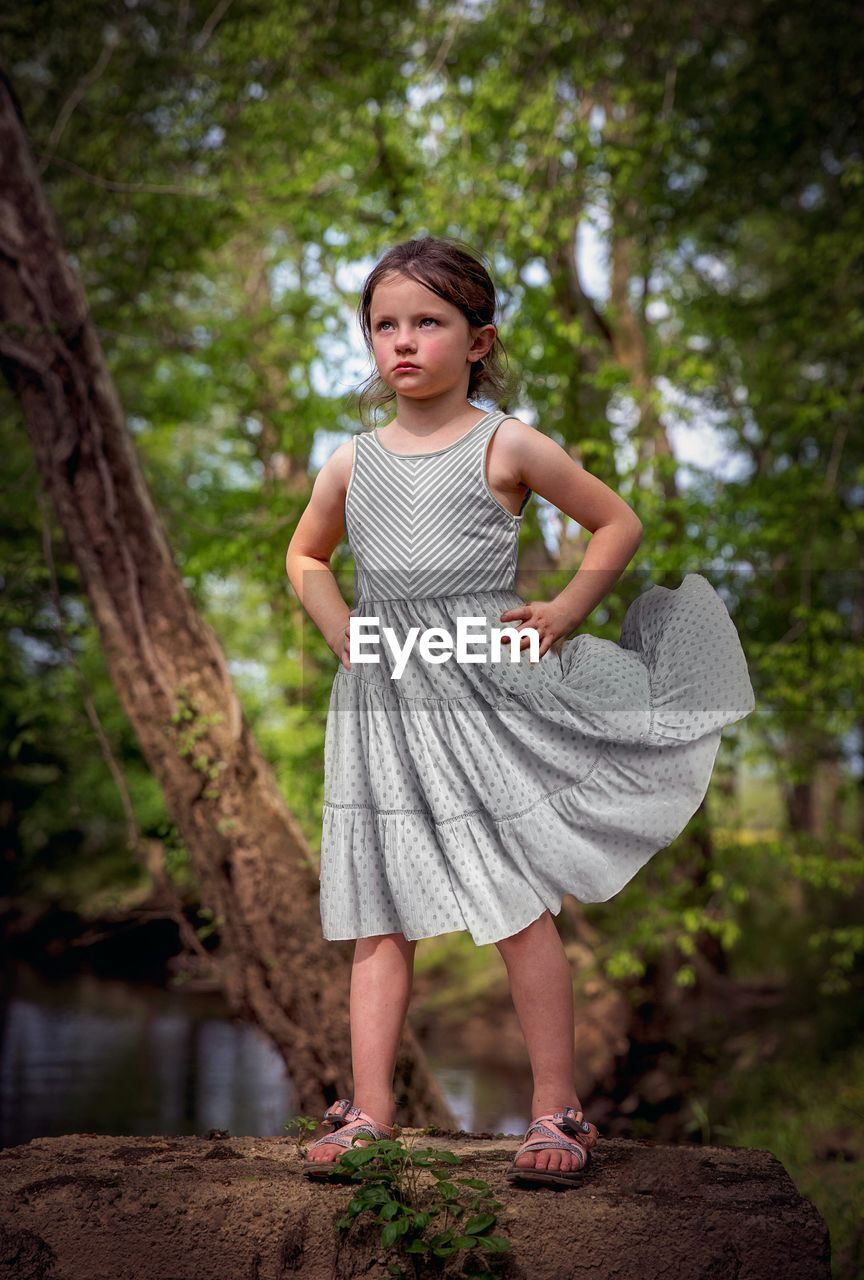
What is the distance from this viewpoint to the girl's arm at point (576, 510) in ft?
8.57

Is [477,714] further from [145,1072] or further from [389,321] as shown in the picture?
[145,1072]

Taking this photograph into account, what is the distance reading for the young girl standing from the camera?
2551 mm

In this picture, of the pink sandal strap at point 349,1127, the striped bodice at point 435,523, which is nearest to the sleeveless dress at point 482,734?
the striped bodice at point 435,523

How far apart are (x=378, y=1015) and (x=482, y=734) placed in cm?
64

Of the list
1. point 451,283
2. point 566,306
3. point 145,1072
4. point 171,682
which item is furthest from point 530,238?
point 145,1072

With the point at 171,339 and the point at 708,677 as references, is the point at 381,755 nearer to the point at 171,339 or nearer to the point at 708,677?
the point at 708,677

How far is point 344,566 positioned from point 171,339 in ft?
7.06

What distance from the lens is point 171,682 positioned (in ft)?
14.6

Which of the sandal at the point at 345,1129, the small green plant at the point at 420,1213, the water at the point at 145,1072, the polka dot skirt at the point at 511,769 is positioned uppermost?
the polka dot skirt at the point at 511,769

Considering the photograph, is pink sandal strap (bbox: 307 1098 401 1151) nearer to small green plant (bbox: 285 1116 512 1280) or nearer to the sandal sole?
small green plant (bbox: 285 1116 512 1280)

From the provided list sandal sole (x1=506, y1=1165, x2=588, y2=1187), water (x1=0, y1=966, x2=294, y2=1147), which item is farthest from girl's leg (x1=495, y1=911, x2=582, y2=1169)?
water (x1=0, y1=966, x2=294, y2=1147)

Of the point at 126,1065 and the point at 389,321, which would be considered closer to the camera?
the point at 389,321

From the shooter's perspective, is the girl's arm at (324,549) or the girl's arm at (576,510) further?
the girl's arm at (324,549)

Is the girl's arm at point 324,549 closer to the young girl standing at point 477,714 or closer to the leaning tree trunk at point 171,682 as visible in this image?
Result: the young girl standing at point 477,714
